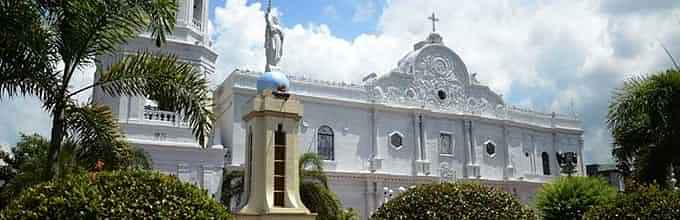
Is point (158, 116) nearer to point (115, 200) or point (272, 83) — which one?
point (272, 83)

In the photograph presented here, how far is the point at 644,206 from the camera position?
888 centimetres

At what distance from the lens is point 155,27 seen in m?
9.00

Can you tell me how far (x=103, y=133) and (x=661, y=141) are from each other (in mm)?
10417

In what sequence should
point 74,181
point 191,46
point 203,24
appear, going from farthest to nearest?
point 203,24
point 191,46
point 74,181

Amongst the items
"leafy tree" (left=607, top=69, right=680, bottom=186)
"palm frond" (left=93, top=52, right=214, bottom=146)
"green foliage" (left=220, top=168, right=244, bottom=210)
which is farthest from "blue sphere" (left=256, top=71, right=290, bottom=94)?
"green foliage" (left=220, top=168, right=244, bottom=210)

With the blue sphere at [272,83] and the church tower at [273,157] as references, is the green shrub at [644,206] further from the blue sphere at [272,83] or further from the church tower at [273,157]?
the blue sphere at [272,83]

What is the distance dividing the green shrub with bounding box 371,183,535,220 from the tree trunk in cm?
481

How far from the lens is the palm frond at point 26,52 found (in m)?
7.75

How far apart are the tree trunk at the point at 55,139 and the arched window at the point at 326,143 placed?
50.5 feet

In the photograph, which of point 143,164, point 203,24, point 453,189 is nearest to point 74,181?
point 453,189

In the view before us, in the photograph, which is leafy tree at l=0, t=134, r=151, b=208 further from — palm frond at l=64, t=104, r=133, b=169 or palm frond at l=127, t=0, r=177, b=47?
palm frond at l=127, t=0, r=177, b=47

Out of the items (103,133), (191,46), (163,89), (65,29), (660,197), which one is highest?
(191,46)

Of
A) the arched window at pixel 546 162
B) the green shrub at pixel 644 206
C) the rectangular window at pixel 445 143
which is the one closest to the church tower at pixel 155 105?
the rectangular window at pixel 445 143

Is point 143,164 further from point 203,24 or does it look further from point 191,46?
point 203,24
